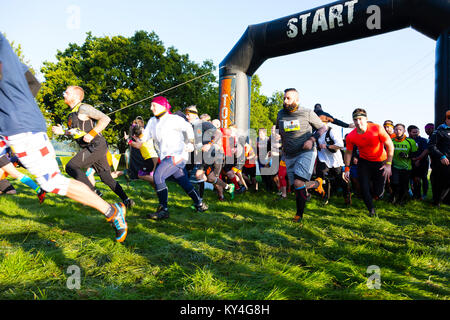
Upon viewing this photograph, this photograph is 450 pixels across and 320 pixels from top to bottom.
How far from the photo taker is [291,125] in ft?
16.0

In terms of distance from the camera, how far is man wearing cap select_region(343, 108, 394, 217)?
521 cm

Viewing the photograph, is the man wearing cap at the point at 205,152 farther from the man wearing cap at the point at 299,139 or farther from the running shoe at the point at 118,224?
the running shoe at the point at 118,224

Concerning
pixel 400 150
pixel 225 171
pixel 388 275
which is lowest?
pixel 388 275

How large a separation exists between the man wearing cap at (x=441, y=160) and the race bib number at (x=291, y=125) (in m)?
3.64

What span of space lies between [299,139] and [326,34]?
4598mm

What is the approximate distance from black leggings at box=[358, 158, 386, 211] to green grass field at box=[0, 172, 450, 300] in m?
0.42

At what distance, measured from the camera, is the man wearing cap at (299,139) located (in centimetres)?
475

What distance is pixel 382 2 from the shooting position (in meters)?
7.09

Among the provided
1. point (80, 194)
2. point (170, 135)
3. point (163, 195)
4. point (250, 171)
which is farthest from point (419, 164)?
point (80, 194)

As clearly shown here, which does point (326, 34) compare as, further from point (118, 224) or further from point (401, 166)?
point (118, 224)
